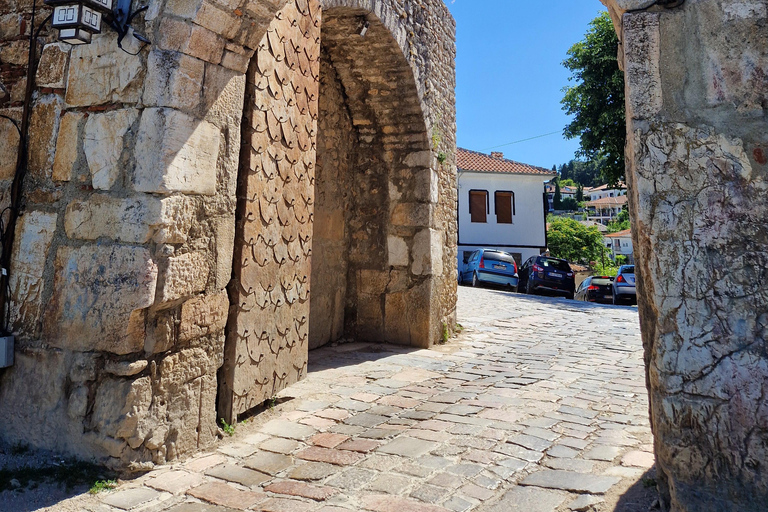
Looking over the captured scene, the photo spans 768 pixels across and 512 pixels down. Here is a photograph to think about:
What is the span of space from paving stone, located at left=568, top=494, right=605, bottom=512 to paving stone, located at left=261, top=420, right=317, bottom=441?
141cm

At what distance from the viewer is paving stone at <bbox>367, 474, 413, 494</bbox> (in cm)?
219

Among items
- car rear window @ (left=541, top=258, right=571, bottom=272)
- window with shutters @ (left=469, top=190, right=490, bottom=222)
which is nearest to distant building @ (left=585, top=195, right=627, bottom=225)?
window with shutters @ (left=469, top=190, right=490, bottom=222)

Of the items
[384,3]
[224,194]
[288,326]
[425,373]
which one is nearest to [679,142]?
[224,194]

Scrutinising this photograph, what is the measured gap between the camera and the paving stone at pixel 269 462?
2404 mm

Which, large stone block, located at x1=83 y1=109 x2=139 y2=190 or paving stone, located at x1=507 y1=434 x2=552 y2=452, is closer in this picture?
large stone block, located at x1=83 y1=109 x2=139 y2=190

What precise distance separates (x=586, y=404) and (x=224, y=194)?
2.69 m

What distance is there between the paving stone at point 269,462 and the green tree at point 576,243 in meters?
29.0

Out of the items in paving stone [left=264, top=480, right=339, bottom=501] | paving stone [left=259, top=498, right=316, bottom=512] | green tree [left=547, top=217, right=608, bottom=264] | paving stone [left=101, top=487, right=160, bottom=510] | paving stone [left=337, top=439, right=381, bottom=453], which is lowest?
paving stone [left=259, top=498, right=316, bottom=512]

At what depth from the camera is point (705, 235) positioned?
5.24 feet

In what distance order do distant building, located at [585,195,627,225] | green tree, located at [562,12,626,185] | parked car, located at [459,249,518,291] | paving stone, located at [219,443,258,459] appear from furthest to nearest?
distant building, located at [585,195,627,225], parked car, located at [459,249,518,291], green tree, located at [562,12,626,185], paving stone, located at [219,443,258,459]

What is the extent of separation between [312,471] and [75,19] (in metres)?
2.22

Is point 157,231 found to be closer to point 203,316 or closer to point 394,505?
point 203,316

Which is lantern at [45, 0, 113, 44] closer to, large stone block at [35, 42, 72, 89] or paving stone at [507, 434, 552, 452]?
large stone block at [35, 42, 72, 89]

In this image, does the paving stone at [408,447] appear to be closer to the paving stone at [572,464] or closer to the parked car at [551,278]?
the paving stone at [572,464]
